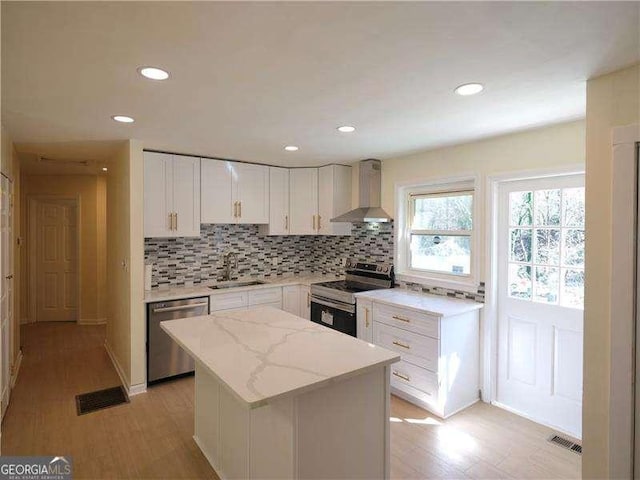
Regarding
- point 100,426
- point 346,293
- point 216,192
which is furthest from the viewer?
point 216,192

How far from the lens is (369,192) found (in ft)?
13.7

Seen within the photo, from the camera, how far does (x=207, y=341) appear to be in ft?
6.62

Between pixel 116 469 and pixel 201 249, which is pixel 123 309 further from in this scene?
pixel 116 469

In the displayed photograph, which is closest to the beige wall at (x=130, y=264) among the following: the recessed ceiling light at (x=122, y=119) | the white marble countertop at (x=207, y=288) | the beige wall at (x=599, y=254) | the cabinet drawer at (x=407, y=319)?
the white marble countertop at (x=207, y=288)

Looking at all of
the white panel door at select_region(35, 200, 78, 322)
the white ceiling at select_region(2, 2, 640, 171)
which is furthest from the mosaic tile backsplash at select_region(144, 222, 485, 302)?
the white panel door at select_region(35, 200, 78, 322)

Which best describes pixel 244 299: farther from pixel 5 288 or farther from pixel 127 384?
pixel 5 288

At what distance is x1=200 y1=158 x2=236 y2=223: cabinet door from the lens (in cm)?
392

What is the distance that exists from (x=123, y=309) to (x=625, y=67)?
4.12 metres

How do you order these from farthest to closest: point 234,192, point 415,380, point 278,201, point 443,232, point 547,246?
point 278,201
point 234,192
point 443,232
point 415,380
point 547,246

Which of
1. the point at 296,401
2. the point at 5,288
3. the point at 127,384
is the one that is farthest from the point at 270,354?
the point at 5,288

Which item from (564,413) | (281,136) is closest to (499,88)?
(281,136)

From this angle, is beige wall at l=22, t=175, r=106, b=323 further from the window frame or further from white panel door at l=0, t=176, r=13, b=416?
the window frame

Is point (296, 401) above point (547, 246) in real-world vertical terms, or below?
below

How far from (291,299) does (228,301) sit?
826 mm
